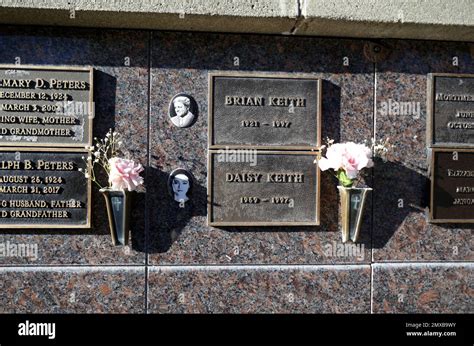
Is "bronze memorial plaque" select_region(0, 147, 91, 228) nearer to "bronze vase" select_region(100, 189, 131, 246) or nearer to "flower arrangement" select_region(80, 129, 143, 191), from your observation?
"flower arrangement" select_region(80, 129, 143, 191)

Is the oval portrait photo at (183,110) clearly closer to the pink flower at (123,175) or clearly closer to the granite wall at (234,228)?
the granite wall at (234,228)

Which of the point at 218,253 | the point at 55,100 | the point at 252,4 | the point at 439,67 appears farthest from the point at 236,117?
the point at 439,67

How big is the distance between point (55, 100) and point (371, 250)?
399 cm

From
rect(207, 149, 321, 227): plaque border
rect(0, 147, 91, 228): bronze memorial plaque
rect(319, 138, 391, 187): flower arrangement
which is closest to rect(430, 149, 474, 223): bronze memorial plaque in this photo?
rect(319, 138, 391, 187): flower arrangement

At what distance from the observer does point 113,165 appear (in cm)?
467

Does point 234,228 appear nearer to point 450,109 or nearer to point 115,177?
point 115,177

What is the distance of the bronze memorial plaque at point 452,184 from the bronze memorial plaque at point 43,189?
3.99 m

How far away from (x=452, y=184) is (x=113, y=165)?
3857 mm

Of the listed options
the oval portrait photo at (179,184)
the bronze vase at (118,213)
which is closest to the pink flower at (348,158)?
the oval portrait photo at (179,184)

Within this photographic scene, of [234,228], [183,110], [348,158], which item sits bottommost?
[234,228]

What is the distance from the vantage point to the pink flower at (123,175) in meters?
4.67

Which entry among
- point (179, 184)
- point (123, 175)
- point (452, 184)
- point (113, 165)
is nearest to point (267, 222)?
point (179, 184)

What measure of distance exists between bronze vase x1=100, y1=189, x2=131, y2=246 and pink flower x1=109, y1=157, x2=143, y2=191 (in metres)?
0.09

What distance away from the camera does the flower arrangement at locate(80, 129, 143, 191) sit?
4.69 metres
